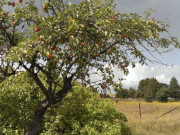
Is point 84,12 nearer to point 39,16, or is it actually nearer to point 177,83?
point 39,16

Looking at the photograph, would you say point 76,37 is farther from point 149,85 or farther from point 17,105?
point 149,85

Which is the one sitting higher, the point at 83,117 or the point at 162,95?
the point at 162,95

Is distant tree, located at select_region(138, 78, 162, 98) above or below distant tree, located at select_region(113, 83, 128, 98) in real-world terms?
above

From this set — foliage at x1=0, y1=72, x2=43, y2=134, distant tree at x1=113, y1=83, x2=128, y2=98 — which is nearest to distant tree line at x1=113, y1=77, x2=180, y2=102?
foliage at x1=0, y1=72, x2=43, y2=134

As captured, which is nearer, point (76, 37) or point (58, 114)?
point (76, 37)

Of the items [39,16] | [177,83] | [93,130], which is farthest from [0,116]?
[177,83]

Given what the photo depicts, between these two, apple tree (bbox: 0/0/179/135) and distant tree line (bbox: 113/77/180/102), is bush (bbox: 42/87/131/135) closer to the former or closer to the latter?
apple tree (bbox: 0/0/179/135)

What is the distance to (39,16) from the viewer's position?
6000 mm

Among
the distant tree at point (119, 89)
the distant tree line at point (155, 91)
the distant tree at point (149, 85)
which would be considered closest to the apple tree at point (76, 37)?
the distant tree at point (119, 89)

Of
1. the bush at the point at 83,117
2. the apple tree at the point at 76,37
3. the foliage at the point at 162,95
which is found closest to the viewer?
the apple tree at the point at 76,37

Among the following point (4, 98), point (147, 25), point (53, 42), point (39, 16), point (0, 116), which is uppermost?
point (39, 16)

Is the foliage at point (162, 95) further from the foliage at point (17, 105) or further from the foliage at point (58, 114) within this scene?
the foliage at point (17, 105)

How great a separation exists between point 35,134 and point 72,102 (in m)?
2.42

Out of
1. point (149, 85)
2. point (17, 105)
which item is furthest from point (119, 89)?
point (149, 85)
